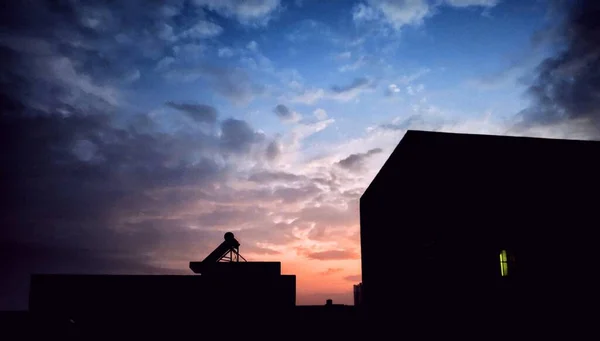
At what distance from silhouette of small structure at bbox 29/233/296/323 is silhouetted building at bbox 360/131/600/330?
8.10 meters

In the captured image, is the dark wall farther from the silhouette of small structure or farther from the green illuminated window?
the green illuminated window

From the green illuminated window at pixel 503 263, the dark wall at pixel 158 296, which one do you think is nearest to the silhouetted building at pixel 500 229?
the green illuminated window at pixel 503 263

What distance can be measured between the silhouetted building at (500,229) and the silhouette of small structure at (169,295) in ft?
26.6

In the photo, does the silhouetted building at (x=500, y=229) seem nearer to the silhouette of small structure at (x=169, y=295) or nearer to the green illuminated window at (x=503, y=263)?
the green illuminated window at (x=503, y=263)

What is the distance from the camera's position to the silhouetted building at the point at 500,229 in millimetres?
12484

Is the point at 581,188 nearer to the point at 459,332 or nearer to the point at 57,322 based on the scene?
the point at 459,332

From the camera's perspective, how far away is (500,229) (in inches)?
516

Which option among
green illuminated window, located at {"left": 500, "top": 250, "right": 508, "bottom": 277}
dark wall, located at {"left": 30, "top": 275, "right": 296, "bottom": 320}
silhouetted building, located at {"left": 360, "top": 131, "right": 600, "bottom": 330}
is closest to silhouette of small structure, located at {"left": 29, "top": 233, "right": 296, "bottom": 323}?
dark wall, located at {"left": 30, "top": 275, "right": 296, "bottom": 320}

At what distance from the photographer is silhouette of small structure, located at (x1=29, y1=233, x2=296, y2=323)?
19984mm

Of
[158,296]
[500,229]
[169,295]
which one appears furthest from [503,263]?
[158,296]

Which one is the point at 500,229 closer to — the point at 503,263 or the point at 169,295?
the point at 503,263

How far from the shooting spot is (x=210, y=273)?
70.0ft

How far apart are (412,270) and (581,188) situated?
283 inches

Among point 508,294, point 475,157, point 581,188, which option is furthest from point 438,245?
point 581,188
